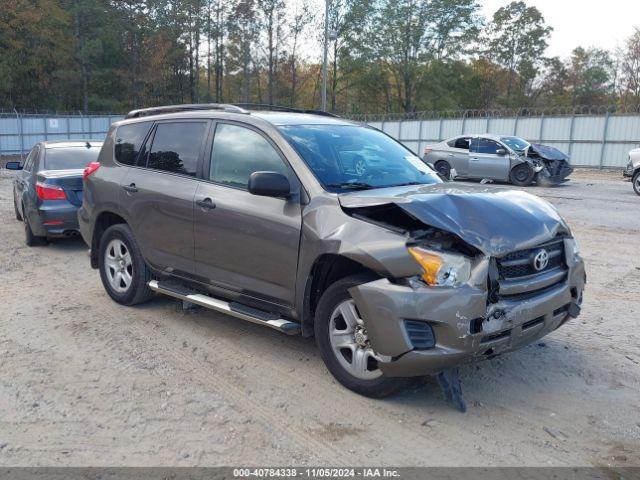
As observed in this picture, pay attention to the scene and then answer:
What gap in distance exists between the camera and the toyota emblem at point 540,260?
366 cm

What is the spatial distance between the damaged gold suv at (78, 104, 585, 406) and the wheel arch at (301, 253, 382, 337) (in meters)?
0.01

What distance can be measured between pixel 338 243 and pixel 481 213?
3.11ft

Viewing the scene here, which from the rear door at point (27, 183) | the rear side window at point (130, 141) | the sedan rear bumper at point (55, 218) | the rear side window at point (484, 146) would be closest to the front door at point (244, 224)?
the rear side window at point (130, 141)

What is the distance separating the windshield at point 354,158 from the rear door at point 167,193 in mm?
1077

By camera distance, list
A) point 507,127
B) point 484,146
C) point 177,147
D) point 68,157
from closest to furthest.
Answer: point 177,147
point 68,157
point 484,146
point 507,127

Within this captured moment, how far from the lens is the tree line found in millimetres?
50375

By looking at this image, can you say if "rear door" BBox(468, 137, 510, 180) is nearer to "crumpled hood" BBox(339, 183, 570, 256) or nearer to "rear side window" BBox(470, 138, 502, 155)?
"rear side window" BBox(470, 138, 502, 155)

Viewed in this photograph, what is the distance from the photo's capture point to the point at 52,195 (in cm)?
844

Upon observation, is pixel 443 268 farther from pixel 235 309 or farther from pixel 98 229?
pixel 98 229

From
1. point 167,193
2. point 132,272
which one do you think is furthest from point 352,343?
point 132,272

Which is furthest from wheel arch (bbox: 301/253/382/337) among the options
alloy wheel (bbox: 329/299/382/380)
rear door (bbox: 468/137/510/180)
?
rear door (bbox: 468/137/510/180)

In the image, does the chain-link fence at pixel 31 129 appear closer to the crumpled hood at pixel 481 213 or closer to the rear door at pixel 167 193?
the rear door at pixel 167 193

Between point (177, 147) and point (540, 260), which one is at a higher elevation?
point (177, 147)

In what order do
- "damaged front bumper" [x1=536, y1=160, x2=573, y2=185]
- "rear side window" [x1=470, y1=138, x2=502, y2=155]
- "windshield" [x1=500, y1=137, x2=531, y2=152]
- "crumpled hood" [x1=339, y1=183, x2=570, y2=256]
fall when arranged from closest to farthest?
1. "crumpled hood" [x1=339, y1=183, x2=570, y2=256]
2. "damaged front bumper" [x1=536, y1=160, x2=573, y2=185]
3. "windshield" [x1=500, y1=137, x2=531, y2=152]
4. "rear side window" [x1=470, y1=138, x2=502, y2=155]
